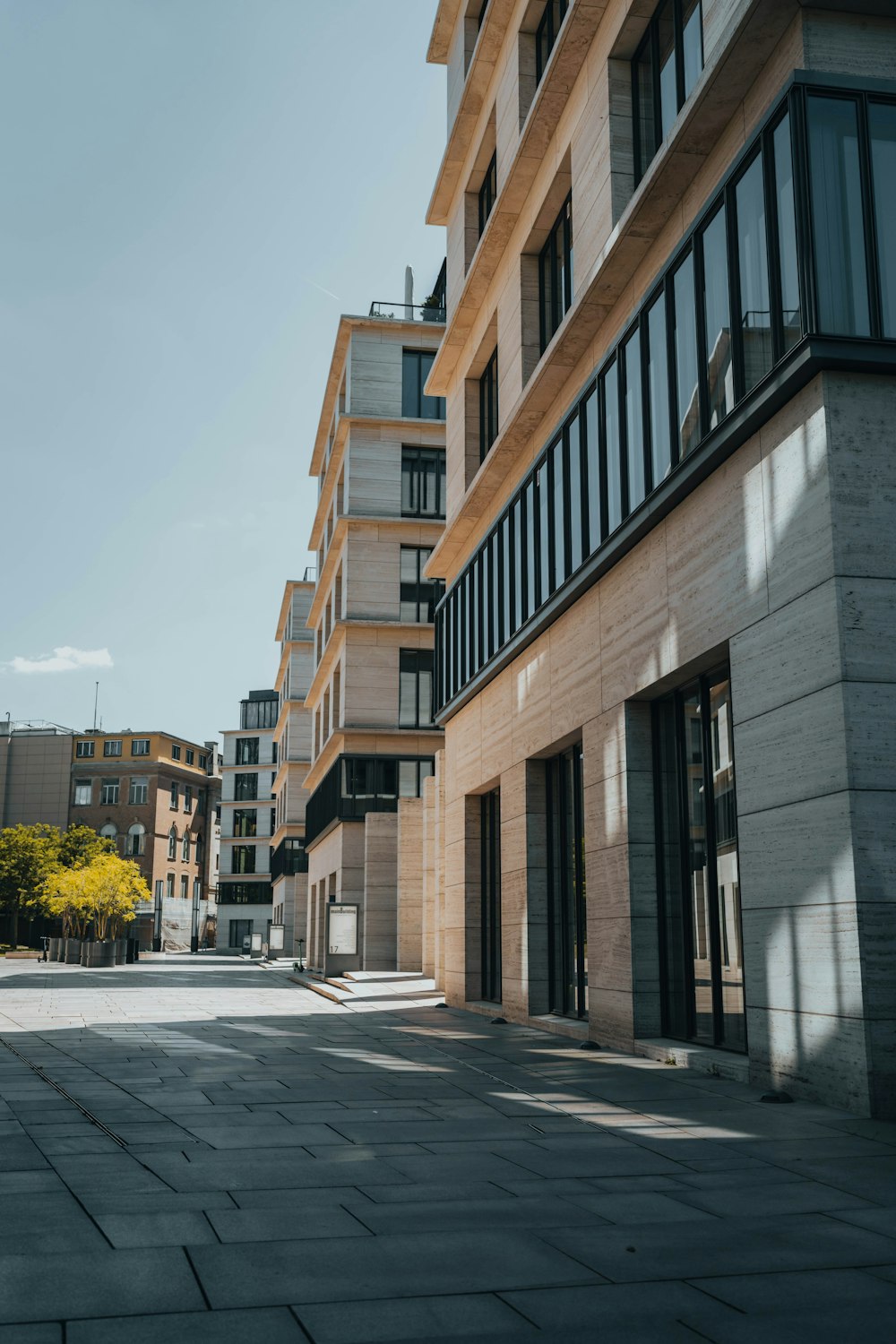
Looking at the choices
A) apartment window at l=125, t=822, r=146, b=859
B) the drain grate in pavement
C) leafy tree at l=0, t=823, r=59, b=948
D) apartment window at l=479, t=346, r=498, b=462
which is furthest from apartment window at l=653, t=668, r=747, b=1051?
apartment window at l=125, t=822, r=146, b=859

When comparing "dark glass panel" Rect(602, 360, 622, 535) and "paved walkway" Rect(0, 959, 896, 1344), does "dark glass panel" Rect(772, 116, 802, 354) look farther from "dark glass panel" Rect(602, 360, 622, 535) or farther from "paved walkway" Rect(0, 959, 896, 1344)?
"paved walkway" Rect(0, 959, 896, 1344)

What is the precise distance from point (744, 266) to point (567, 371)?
23.8 ft

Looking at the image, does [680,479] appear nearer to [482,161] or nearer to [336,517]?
[482,161]

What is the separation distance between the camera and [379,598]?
46.0 meters

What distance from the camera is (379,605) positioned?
46031 millimetres

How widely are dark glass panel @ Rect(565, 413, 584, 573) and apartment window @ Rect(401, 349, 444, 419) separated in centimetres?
2994

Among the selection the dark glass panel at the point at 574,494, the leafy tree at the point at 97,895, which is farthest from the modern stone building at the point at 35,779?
the dark glass panel at the point at 574,494

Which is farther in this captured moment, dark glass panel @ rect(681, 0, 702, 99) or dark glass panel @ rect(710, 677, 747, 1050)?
dark glass panel @ rect(681, 0, 702, 99)

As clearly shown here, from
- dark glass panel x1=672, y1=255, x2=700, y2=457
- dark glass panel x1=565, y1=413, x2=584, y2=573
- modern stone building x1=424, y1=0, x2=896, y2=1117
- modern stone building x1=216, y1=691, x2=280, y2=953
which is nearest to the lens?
modern stone building x1=424, y1=0, x2=896, y2=1117

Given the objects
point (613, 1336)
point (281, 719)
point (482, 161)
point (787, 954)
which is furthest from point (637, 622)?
point (281, 719)

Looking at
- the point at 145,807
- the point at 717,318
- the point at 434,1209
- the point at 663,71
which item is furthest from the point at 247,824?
the point at 434,1209

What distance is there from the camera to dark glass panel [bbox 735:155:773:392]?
11.8 m

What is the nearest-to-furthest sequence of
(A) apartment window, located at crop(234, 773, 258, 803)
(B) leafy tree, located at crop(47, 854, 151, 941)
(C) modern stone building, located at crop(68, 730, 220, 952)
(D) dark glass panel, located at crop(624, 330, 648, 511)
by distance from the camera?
(D) dark glass panel, located at crop(624, 330, 648, 511), (B) leafy tree, located at crop(47, 854, 151, 941), (C) modern stone building, located at crop(68, 730, 220, 952), (A) apartment window, located at crop(234, 773, 258, 803)

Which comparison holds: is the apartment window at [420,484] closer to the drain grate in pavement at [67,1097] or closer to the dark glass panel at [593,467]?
the dark glass panel at [593,467]
